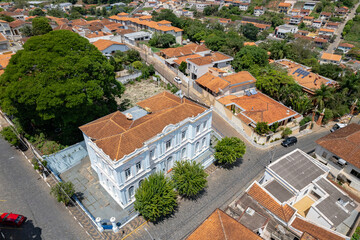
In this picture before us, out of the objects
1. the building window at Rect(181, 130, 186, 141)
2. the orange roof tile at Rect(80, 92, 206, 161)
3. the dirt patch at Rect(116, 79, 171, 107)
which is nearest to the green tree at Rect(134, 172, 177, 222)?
the orange roof tile at Rect(80, 92, 206, 161)

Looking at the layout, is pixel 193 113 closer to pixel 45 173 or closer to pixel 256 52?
pixel 45 173

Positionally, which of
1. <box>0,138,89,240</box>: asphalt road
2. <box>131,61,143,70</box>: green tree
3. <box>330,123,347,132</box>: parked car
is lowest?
<box>330,123,347,132</box>: parked car

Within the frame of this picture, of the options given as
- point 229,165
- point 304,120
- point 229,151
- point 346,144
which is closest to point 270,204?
point 229,151

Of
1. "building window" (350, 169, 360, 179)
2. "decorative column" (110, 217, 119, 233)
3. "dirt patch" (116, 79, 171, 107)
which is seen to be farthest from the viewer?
"dirt patch" (116, 79, 171, 107)

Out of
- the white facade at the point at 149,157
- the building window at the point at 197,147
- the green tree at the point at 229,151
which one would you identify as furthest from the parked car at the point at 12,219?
the green tree at the point at 229,151

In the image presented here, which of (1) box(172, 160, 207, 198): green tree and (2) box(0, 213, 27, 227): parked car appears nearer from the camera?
(2) box(0, 213, 27, 227): parked car

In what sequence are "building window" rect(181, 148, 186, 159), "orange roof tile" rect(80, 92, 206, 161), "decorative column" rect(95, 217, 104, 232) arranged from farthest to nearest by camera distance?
"building window" rect(181, 148, 186, 159) < "orange roof tile" rect(80, 92, 206, 161) < "decorative column" rect(95, 217, 104, 232)

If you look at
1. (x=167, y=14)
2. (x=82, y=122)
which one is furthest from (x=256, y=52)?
(x=167, y=14)

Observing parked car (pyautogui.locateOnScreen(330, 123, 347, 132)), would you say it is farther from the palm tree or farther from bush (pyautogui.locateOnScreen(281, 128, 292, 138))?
bush (pyautogui.locateOnScreen(281, 128, 292, 138))
